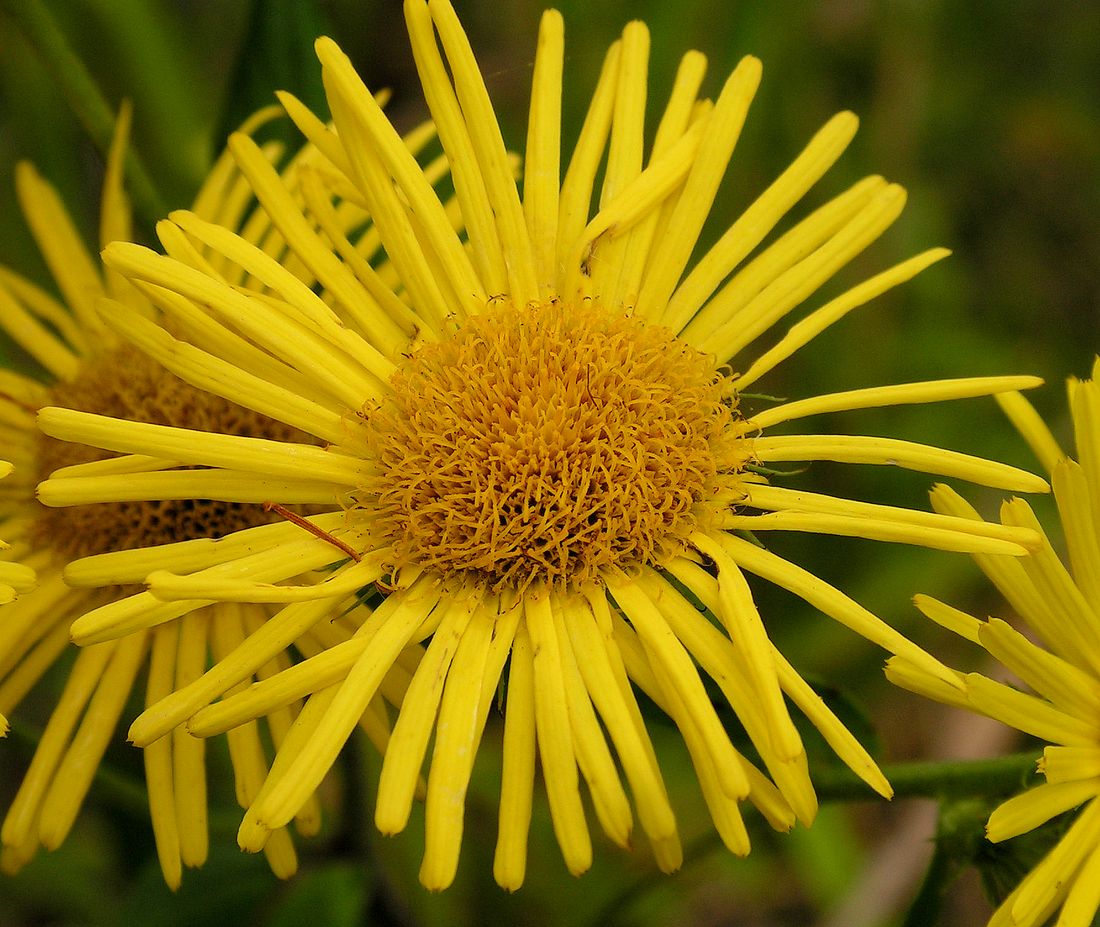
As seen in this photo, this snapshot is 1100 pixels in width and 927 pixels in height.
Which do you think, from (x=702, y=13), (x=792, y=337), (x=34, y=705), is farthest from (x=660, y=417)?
(x=34, y=705)

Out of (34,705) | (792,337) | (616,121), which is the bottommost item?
(34,705)

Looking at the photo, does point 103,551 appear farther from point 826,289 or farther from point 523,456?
point 826,289

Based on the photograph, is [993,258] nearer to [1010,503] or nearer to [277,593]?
[1010,503]

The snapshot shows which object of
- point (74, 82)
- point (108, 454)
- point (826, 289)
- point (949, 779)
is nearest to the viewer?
point (949, 779)

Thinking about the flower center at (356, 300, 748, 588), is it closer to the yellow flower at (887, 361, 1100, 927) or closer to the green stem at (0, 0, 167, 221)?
the yellow flower at (887, 361, 1100, 927)

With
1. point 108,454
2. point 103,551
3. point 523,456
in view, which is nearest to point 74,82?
point 108,454

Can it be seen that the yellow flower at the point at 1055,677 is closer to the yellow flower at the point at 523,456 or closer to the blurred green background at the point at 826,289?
the yellow flower at the point at 523,456
